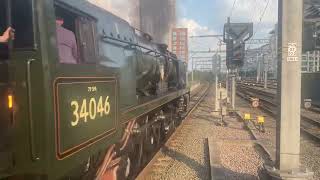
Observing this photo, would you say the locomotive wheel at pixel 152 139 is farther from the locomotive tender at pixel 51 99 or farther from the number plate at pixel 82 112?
the number plate at pixel 82 112

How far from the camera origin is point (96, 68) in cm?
464

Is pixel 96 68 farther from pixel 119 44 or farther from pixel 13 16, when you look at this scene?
pixel 119 44

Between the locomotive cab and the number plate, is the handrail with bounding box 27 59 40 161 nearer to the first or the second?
the locomotive cab

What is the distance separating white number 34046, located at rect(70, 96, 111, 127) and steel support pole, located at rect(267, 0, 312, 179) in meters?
2.97

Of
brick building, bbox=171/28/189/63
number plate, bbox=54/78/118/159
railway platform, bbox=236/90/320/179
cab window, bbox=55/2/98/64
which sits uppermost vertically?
brick building, bbox=171/28/189/63

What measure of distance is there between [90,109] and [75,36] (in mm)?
866

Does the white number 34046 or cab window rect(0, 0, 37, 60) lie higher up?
cab window rect(0, 0, 37, 60)

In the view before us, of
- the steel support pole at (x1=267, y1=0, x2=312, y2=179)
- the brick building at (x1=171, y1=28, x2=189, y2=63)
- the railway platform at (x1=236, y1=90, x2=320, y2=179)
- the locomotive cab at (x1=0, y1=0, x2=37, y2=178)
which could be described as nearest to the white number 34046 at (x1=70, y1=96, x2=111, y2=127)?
the locomotive cab at (x1=0, y1=0, x2=37, y2=178)

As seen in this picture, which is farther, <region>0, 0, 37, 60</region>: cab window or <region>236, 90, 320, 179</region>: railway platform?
<region>236, 90, 320, 179</region>: railway platform

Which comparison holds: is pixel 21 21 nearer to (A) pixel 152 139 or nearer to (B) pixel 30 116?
(B) pixel 30 116

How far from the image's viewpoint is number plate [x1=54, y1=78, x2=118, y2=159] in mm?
3744

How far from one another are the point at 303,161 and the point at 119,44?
232 inches

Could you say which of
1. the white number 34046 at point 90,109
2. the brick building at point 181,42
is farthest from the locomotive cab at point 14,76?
the brick building at point 181,42

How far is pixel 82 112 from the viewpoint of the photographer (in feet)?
13.9
